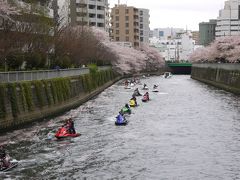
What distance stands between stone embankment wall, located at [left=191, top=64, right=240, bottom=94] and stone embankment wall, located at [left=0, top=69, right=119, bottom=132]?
21.5 meters

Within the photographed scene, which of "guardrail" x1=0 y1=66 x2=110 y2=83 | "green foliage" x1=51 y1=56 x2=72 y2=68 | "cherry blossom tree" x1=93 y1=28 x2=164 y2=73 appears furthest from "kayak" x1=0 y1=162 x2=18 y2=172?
"cherry blossom tree" x1=93 y1=28 x2=164 y2=73

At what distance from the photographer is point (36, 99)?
3597 cm

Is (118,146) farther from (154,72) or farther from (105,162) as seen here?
(154,72)

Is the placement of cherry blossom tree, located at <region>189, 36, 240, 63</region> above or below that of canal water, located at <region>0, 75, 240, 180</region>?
above

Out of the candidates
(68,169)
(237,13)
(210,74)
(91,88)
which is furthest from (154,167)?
(237,13)

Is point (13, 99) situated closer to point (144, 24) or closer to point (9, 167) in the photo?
point (9, 167)

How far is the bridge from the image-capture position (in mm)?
150250

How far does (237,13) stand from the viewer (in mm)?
164875

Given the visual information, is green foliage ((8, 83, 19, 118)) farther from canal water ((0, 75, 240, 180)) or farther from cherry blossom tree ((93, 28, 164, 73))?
cherry blossom tree ((93, 28, 164, 73))

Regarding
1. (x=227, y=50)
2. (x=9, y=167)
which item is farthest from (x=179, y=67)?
(x=9, y=167)

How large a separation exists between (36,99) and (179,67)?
123 meters

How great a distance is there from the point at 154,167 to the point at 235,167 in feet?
12.2

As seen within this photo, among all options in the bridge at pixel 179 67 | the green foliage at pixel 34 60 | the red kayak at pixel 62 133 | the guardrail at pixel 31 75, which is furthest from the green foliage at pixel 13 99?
the bridge at pixel 179 67

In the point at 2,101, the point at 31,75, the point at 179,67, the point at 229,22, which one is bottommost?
the point at 179,67
